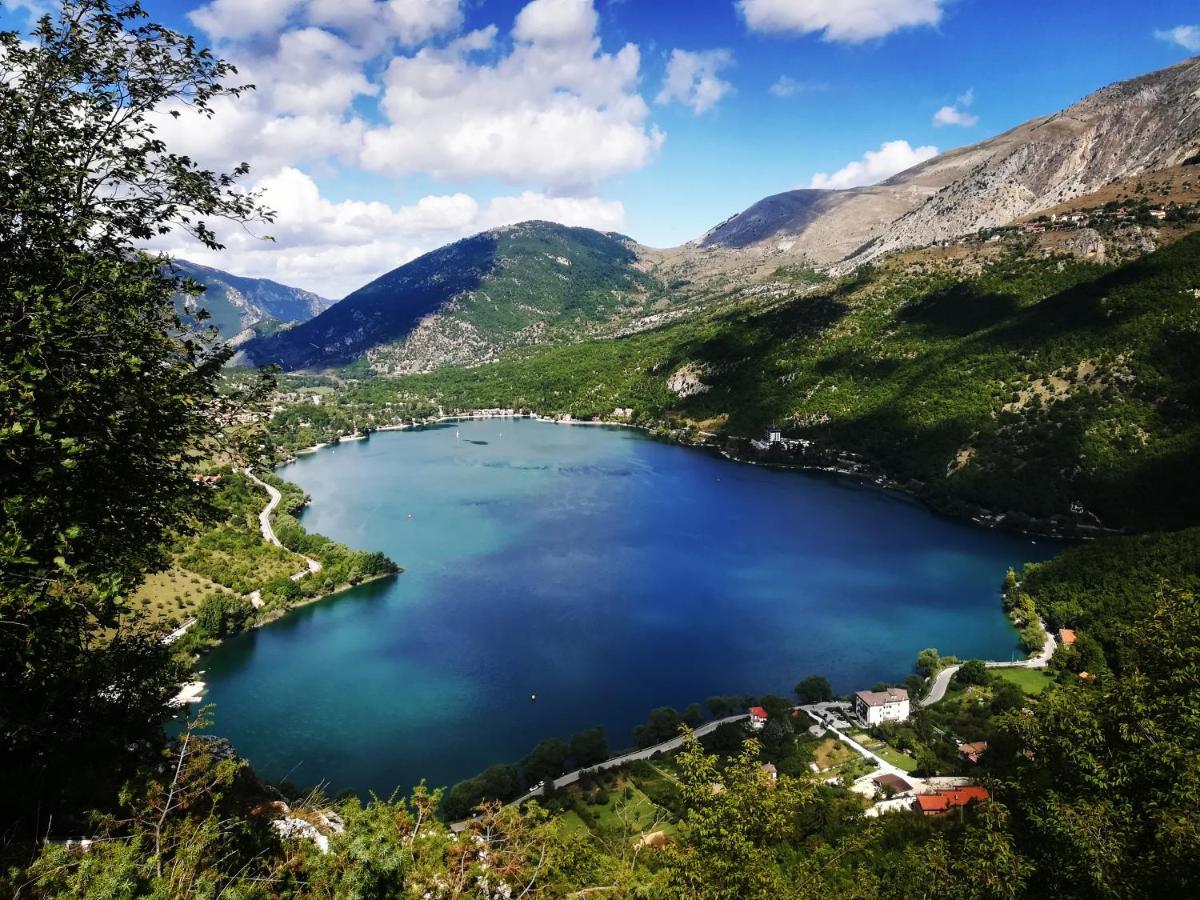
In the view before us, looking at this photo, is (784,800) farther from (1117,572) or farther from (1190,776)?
(1117,572)

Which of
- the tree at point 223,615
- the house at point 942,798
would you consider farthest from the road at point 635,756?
the tree at point 223,615

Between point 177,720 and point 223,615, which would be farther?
point 223,615

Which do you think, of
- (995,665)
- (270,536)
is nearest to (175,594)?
(270,536)

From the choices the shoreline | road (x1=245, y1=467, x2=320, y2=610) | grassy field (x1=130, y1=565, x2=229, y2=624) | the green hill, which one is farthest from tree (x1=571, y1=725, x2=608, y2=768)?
the green hill

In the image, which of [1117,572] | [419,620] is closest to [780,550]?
[1117,572]

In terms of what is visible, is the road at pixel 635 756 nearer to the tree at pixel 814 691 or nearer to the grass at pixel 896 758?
the tree at pixel 814 691

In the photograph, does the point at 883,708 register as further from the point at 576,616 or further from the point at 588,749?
the point at 576,616
